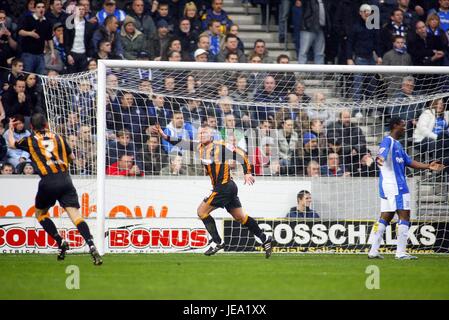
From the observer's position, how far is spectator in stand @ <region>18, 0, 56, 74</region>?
61.1 ft

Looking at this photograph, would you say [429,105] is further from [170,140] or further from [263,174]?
[170,140]

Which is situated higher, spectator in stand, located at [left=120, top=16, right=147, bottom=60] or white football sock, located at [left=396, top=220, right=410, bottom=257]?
spectator in stand, located at [left=120, top=16, right=147, bottom=60]

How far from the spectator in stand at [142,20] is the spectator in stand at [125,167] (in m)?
3.84

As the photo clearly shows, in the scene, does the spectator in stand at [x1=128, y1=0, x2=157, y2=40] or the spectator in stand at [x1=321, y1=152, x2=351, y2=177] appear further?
the spectator in stand at [x1=128, y1=0, x2=157, y2=40]

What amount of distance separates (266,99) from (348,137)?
162 centimetres

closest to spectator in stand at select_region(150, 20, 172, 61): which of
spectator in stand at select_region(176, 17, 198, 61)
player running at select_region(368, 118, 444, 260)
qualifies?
spectator in stand at select_region(176, 17, 198, 61)

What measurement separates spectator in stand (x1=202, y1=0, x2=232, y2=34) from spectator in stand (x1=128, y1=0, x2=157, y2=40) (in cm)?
125

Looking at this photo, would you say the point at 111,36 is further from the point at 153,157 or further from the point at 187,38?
the point at 153,157

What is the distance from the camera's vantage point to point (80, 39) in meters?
19.1

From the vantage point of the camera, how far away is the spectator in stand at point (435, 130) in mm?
17125

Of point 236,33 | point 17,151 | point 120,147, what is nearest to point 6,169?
point 17,151

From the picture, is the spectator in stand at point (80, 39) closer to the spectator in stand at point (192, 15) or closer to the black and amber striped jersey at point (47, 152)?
the spectator in stand at point (192, 15)

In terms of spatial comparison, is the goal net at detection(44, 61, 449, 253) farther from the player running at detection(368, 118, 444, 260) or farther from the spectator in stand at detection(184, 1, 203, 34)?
the spectator in stand at detection(184, 1, 203, 34)

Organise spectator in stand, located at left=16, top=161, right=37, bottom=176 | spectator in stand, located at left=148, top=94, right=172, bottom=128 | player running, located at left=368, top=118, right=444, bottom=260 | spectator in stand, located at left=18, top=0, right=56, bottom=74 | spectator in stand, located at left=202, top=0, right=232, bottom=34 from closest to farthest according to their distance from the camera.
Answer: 1. player running, located at left=368, top=118, right=444, bottom=260
2. spectator in stand, located at left=16, top=161, right=37, bottom=176
3. spectator in stand, located at left=148, top=94, right=172, bottom=128
4. spectator in stand, located at left=18, top=0, right=56, bottom=74
5. spectator in stand, located at left=202, top=0, right=232, bottom=34
